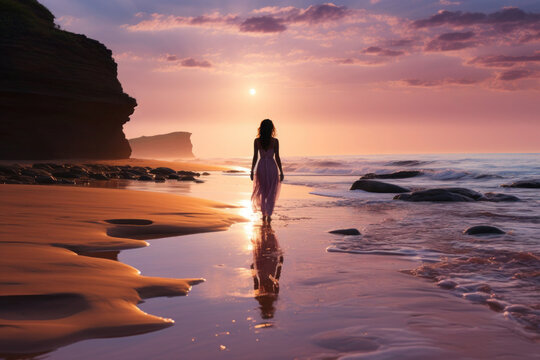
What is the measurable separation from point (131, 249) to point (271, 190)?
157 inches

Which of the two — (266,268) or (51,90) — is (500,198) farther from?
(51,90)

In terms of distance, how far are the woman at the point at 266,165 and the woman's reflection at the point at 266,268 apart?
2.01 metres

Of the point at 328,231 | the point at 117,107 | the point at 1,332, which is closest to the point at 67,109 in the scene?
the point at 117,107

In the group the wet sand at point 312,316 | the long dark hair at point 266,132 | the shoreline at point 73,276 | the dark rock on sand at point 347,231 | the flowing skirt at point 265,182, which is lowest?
the wet sand at point 312,316

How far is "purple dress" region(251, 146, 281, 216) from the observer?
28.0 ft

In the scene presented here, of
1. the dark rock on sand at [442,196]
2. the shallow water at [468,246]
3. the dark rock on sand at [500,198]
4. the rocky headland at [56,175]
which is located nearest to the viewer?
the shallow water at [468,246]

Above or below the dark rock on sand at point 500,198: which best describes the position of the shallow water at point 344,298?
below

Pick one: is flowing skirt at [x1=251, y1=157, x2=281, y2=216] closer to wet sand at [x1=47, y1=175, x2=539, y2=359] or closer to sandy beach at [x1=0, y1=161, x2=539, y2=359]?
sandy beach at [x1=0, y1=161, x2=539, y2=359]

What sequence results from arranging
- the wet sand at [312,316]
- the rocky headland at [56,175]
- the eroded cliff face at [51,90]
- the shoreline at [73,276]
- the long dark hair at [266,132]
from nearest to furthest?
the wet sand at [312,316], the shoreline at [73,276], the long dark hair at [266,132], the rocky headland at [56,175], the eroded cliff face at [51,90]

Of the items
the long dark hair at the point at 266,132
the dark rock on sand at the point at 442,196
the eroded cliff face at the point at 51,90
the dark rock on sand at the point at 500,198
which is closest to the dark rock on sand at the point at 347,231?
the long dark hair at the point at 266,132

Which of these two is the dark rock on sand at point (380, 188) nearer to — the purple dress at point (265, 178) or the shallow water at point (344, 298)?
the purple dress at point (265, 178)

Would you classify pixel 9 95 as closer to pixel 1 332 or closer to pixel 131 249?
pixel 131 249

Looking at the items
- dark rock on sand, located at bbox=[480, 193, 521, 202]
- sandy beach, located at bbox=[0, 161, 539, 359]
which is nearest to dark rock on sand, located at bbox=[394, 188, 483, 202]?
dark rock on sand, located at bbox=[480, 193, 521, 202]

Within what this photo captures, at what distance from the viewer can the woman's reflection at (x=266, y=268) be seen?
310 centimetres
